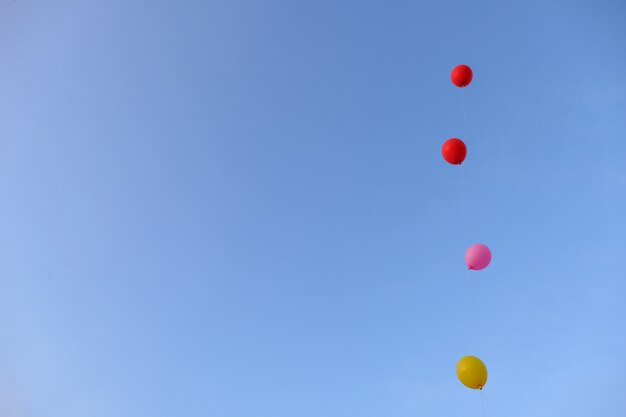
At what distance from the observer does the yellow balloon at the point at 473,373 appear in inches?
266

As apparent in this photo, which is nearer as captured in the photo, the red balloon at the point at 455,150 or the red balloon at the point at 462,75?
the red balloon at the point at 455,150

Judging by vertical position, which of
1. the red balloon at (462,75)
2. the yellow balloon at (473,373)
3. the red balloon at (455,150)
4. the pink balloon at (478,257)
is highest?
the red balloon at (462,75)

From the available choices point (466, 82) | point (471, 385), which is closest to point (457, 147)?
point (466, 82)

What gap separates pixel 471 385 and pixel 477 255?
86.6 inches

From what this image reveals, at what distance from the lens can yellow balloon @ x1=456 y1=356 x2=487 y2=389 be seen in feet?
22.2

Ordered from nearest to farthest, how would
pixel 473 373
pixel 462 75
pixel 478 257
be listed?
1. pixel 473 373
2. pixel 478 257
3. pixel 462 75

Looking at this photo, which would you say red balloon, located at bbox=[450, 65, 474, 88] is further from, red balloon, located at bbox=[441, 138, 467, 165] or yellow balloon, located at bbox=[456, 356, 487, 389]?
yellow balloon, located at bbox=[456, 356, 487, 389]

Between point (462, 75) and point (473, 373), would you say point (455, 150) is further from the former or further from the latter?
point (473, 373)

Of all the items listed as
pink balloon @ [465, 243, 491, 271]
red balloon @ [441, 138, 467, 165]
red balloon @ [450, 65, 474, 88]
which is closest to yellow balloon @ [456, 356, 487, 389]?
pink balloon @ [465, 243, 491, 271]

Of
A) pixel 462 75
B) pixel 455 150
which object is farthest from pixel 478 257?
pixel 462 75

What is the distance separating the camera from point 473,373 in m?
6.76

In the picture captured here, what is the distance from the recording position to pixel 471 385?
6824mm

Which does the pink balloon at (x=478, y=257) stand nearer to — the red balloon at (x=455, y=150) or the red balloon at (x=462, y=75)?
the red balloon at (x=455, y=150)

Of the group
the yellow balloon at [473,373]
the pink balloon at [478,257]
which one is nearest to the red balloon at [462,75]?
the pink balloon at [478,257]
